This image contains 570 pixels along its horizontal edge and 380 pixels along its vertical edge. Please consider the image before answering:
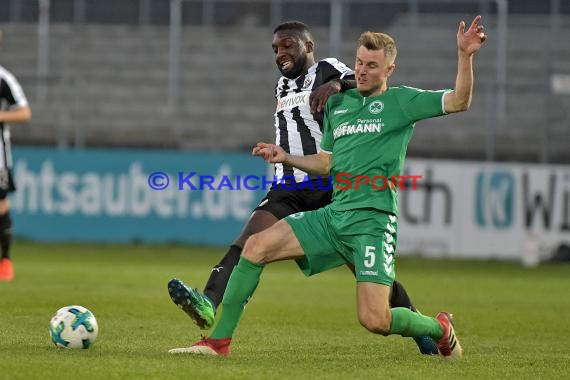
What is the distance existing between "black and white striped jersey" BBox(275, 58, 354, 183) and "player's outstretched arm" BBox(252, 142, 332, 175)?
3.29 feet

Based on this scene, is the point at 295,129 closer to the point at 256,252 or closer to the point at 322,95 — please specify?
the point at 322,95

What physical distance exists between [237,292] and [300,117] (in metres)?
1.84

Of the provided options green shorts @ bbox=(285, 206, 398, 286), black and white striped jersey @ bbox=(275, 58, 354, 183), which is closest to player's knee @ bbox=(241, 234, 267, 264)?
green shorts @ bbox=(285, 206, 398, 286)

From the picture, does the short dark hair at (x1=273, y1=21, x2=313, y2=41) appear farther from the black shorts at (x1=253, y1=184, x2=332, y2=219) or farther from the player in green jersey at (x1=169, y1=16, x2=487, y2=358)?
the player in green jersey at (x1=169, y1=16, x2=487, y2=358)

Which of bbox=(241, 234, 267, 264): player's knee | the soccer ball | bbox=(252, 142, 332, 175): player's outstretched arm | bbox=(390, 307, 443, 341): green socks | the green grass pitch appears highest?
bbox=(252, 142, 332, 175): player's outstretched arm

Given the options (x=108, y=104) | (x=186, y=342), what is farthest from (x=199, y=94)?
(x=186, y=342)

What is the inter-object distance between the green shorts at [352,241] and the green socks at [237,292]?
35 cm

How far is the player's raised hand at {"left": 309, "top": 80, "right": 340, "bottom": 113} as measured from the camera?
793cm

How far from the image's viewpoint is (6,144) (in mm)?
13891

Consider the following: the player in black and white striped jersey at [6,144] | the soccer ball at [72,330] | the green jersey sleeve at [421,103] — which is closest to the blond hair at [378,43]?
the green jersey sleeve at [421,103]

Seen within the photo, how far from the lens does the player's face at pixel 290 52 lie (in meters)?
8.84

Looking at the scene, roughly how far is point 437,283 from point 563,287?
161 centimetres

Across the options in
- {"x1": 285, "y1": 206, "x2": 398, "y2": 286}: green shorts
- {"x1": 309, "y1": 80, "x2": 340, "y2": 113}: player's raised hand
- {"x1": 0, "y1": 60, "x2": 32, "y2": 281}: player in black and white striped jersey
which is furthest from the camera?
{"x1": 0, "y1": 60, "x2": 32, "y2": 281}: player in black and white striped jersey

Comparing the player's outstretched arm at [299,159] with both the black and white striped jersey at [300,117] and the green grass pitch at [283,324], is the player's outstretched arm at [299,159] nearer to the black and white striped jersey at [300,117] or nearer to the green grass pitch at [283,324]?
the black and white striped jersey at [300,117]
